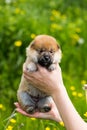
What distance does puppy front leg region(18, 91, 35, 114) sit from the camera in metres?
3.81

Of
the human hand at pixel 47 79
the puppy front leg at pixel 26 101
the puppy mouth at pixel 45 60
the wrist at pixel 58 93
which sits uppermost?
the puppy mouth at pixel 45 60

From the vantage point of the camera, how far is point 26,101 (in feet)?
12.5

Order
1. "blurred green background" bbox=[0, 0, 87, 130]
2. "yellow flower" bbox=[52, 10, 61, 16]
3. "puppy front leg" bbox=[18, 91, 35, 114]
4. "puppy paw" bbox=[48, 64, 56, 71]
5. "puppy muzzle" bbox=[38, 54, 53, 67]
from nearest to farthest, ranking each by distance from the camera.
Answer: "puppy muzzle" bbox=[38, 54, 53, 67] → "puppy paw" bbox=[48, 64, 56, 71] → "puppy front leg" bbox=[18, 91, 35, 114] → "blurred green background" bbox=[0, 0, 87, 130] → "yellow flower" bbox=[52, 10, 61, 16]

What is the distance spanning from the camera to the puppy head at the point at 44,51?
11.5 feet

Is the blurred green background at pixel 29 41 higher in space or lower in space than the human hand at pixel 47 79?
lower

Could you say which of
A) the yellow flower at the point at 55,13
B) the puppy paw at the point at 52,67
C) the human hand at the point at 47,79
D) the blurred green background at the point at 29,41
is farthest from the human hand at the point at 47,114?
the yellow flower at the point at 55,13

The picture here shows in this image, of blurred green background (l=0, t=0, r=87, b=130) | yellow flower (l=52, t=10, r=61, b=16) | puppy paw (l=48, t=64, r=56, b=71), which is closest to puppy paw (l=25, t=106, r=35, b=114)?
puppy paw (l=48, t=64, r=56, b=71)

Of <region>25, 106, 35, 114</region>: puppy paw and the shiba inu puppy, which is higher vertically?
the shiba inu puppy

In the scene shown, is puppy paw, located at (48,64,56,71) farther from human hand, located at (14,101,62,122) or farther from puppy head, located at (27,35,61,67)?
human hand, located at (14,101,62,122)

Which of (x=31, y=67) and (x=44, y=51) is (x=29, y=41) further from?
(x=44, y=51)

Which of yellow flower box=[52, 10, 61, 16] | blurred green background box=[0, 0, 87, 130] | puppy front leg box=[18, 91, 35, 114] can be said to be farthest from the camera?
yellow flower box=[52, 10, 61, 16]

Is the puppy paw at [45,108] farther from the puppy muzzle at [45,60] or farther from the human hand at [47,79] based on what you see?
the puppy muzzle at [45,60]

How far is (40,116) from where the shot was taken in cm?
391

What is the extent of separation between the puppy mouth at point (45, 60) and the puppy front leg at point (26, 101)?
0.34 m
